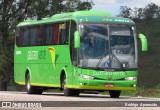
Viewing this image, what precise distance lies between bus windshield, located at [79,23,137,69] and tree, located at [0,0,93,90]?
25793 mm

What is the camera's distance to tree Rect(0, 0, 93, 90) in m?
52.3

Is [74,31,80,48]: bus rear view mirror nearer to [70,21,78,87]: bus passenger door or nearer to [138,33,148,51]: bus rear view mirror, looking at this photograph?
[70,21,78,87]: bus passenger door

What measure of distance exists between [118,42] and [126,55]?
58 centimetres

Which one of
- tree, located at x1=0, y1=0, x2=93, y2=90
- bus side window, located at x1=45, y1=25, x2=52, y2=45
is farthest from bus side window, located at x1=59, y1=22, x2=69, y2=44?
tree, located at x1=0, y1=0, x2=93, y2=90

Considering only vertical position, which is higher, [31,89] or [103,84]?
[103,84]

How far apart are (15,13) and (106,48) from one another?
90.8ft

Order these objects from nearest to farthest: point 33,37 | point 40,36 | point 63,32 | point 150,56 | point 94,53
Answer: point 94,53 → point 63,32 → point 40,36 → point 33,37 → point 150,56

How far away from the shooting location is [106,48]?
26281mm

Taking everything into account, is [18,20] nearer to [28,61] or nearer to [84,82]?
[28,61]

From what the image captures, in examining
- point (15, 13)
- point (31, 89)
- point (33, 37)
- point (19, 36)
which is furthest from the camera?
point (15, 13)

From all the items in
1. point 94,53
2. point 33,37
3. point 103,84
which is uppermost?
point 33,37

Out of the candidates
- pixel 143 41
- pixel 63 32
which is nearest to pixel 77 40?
pixel 63 32

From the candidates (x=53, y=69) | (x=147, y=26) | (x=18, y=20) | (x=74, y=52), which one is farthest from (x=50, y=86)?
(x=147, y=26)

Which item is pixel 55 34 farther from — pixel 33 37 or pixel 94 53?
pixel 94 53
